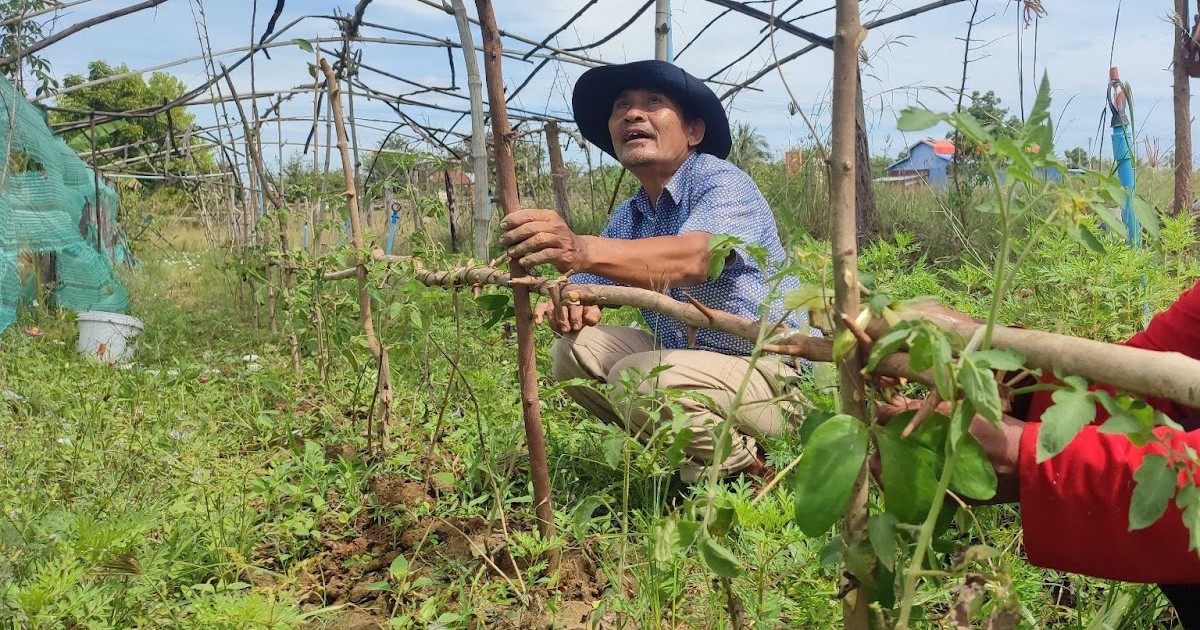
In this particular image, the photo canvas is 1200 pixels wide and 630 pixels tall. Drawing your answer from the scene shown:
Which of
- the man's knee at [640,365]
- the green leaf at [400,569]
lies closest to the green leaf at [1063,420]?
the green leaf at [400,569]

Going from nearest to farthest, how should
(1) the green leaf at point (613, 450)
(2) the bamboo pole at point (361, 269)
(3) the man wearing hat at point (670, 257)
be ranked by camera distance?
(1) the green leaf at point (613, 450) → (3) the man wearing hat at point (670, 257) → (2) the bamboo pole at point (361, 269)

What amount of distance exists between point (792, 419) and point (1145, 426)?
1.67 m

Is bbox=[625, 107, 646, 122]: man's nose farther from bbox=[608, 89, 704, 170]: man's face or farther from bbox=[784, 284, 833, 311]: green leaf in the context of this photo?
bbox=[784, 284, 833, 311]: green leaf

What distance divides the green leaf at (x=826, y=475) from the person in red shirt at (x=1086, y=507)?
9.0 inches

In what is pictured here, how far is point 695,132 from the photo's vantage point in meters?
2.92

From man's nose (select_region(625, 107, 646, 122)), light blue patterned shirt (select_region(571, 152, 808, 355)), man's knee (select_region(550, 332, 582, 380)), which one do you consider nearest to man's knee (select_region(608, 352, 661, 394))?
light blue patterned shirt (select_region(571, 152, 808, 355))

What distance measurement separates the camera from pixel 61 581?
1645 millimetres

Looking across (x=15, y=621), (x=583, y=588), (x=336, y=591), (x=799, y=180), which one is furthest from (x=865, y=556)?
(x=799, y=180)

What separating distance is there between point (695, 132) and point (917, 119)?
86.9 inches

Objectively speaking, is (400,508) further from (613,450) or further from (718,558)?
(718,558)

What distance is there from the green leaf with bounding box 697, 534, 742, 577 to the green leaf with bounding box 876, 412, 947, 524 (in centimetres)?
19

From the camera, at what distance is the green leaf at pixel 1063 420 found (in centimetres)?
74

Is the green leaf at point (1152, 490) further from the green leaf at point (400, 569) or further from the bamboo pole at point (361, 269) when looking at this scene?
the bamboo pole at point (361, 269)

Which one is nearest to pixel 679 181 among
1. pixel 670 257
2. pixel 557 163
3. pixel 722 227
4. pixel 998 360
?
pixel 722 227
